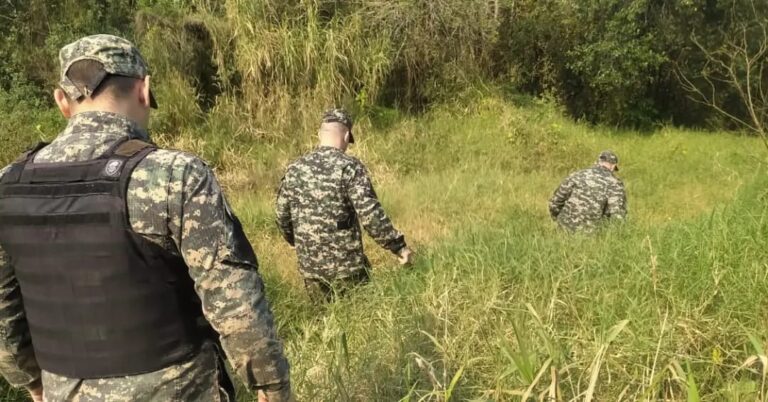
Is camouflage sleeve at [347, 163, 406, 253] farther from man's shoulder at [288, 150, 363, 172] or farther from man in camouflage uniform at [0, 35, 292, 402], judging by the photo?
man in camouflage uniform at [0, 35, 292, 402]

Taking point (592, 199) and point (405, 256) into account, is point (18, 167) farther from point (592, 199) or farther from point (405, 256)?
point (592, 199)

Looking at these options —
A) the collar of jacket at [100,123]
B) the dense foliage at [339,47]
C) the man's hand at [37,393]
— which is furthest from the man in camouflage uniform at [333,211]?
the dense foliage at [339,47]

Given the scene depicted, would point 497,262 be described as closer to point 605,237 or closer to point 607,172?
point 605,237

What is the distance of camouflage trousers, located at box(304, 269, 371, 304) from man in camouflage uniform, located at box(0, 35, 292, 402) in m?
1.99

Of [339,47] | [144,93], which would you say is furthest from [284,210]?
[339,47]

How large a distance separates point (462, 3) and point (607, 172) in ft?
25.1

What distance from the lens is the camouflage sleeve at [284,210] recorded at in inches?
145

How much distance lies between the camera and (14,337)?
5.91 ft

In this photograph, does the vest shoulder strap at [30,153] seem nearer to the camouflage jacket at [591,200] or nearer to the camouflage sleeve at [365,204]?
the camouflage sleeve at [365,204]

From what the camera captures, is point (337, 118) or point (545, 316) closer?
point (545, 316)

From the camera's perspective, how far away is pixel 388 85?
476 inches

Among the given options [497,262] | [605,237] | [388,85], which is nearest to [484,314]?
[497,262]

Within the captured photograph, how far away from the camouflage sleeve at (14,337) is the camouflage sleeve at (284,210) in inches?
76.7

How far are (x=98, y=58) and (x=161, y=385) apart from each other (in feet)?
2.79
